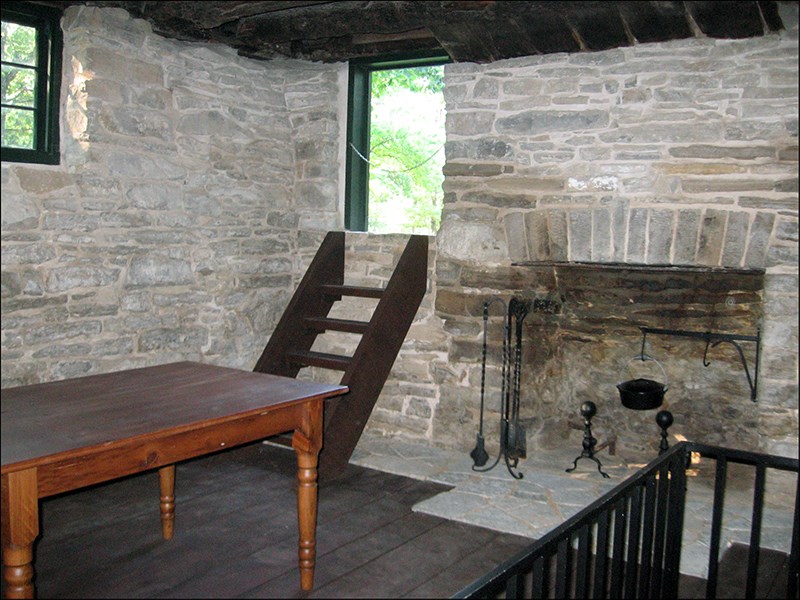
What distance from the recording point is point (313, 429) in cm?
288

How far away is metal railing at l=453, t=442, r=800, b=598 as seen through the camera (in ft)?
5.82

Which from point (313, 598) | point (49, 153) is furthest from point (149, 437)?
point (49, 153)

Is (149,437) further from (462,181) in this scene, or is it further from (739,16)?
(739,16)

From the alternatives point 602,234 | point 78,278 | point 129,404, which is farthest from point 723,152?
point 78,278

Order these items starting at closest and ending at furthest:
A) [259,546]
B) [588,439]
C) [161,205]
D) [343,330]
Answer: [259,546], [161,205], [588,439], [343,330]

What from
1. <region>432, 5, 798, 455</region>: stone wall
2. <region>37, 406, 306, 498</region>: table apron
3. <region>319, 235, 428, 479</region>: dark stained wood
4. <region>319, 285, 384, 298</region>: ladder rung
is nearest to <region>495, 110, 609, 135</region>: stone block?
<region>432, 5, 798, 455</region>: stone wall

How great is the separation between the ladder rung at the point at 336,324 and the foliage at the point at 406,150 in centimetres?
79

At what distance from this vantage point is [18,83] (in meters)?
3.89

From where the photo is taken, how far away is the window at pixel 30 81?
12.6 feet

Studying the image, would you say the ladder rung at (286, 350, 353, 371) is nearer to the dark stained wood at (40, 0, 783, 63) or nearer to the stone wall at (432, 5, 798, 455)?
the stone wall at (432, 5, 798, 455)

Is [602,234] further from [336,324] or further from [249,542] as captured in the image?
[249,542]

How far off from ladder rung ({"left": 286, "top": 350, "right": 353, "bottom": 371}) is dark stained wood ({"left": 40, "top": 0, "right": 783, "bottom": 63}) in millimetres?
1940

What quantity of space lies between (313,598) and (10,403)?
1.29 metres

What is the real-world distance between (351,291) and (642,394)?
6.33 feet
